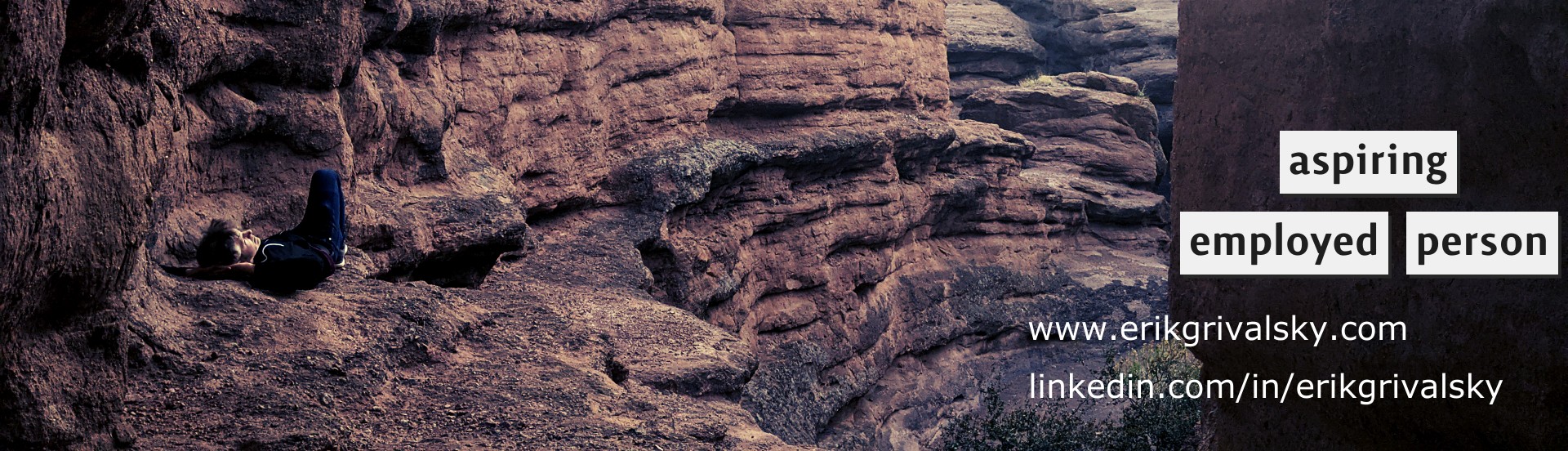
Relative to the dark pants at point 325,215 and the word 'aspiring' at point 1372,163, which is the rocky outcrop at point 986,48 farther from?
the word 'aspiring' at point 1372,163

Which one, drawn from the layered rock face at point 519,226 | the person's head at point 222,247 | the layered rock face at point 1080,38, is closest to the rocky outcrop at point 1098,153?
the layered rock face at point 519,226

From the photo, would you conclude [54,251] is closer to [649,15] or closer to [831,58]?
[649,15]

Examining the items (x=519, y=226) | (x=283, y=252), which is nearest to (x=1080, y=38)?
(x=519, y=226)

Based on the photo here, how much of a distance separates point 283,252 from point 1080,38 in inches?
1043

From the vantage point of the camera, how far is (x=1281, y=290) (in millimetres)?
4441

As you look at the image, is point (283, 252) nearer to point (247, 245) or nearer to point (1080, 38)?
point (247, 245)

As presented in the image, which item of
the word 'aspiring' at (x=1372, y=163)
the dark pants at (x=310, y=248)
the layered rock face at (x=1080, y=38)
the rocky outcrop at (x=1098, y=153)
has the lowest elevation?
the rocky outcrop at (x=1098, y=153)

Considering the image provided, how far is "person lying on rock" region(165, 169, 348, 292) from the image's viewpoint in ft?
17.2

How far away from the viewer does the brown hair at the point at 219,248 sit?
209 inches

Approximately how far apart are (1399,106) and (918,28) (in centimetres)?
1370

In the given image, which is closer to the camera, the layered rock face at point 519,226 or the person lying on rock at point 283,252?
the layered rock face at point 519,226

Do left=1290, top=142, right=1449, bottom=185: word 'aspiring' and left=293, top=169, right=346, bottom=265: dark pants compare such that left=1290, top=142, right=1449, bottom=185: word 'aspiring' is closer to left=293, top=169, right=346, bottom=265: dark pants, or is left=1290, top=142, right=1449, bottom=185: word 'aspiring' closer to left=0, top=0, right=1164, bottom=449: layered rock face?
left=0, top=0, right=1164, bottom=449: layered rock face

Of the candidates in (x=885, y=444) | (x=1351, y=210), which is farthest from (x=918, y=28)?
(x=1351, y=210)

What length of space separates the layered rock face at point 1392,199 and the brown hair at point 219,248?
3.89 meters
